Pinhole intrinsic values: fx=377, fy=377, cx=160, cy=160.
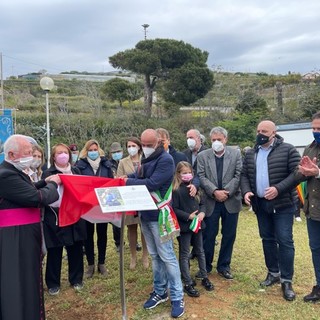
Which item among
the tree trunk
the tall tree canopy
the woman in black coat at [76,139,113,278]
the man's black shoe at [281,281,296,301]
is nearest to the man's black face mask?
the man's black shoe at [281,281,296,301]

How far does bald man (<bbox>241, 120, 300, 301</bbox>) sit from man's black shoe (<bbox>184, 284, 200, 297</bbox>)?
3.54 ft

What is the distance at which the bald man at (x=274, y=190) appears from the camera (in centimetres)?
457

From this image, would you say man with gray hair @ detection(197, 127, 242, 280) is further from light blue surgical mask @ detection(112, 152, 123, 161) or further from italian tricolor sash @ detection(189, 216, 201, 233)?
light blue surgical mask @ detection(112, 152, 123, 161)

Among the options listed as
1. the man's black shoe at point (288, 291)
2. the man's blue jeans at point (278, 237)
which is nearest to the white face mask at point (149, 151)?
the man's blue jeans at point (278, 237)

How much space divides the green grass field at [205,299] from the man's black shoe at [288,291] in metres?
0.06

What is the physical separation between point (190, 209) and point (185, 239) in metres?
0.38

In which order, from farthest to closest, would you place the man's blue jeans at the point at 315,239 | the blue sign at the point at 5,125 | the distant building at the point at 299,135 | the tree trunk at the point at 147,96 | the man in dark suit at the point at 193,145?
1. the tree trunk at the point at 147,96
2. the distant building at the point at 299,135
3. the blue sign at the point at 5,125
4. the man in dark suit at the point at 193,145
5. the man's blue jeans at the point at 315,239

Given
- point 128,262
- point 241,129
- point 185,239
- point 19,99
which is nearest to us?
point 185,239

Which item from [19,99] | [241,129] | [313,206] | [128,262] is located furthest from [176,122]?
[313,206]

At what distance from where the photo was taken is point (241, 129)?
1706 cm

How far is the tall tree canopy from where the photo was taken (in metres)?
20.9

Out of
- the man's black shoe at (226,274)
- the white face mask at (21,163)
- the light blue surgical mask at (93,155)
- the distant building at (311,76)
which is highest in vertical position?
the distant building at (311,76)

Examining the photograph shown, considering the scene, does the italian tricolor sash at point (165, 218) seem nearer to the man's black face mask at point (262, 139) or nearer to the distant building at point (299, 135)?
the man's black face mask at point (262, 139)

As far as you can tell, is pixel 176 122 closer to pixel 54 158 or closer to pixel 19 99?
pixel 19 99
